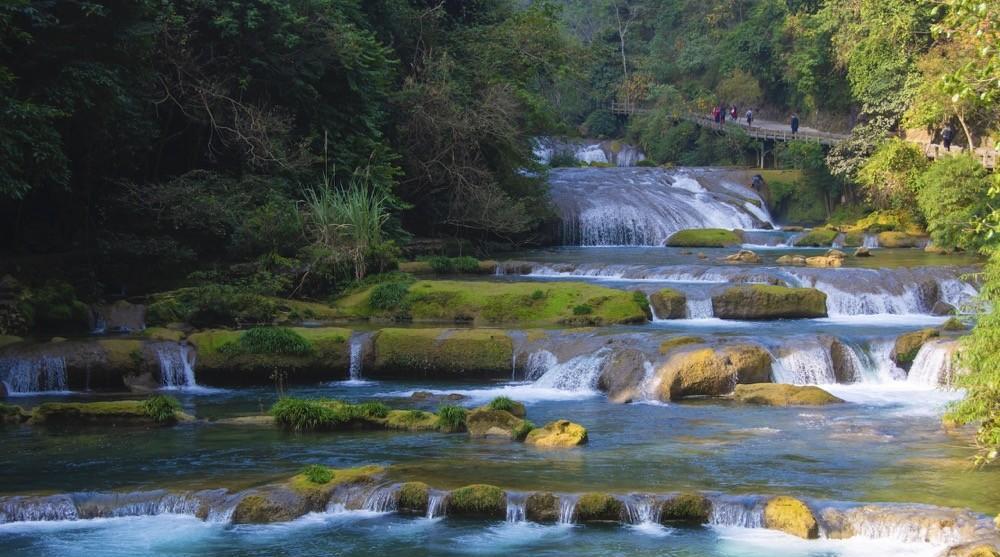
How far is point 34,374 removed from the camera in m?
17.7

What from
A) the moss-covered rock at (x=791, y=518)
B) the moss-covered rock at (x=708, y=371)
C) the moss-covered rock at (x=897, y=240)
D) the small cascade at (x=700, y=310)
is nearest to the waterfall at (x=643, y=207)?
the moss-covered rock at (x=897, y=240)

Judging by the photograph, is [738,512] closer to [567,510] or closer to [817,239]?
[567,510]

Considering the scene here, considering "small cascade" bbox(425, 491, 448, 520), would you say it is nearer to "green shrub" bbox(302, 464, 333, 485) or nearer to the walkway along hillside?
"green shrub" bbox(302, 464, 333, 485)

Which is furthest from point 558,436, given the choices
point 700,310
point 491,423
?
point 700,310

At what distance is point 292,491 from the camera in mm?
11734

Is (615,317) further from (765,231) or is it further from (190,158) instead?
(765,231)

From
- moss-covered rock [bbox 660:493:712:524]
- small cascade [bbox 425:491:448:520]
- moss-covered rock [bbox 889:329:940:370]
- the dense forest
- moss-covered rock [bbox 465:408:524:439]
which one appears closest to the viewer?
moss-covered rock [bbox 660:493:712:524]

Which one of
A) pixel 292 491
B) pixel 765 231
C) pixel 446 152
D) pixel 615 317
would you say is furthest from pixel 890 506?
pixel 765 231

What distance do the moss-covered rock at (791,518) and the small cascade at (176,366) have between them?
10.4m

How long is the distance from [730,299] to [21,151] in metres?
12.7

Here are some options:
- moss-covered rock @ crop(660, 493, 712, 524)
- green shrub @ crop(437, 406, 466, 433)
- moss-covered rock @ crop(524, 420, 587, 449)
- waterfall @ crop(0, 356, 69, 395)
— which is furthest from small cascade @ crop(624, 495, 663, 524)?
waterfall @ crop(0, 356, 69, 395)

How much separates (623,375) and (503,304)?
489 cm

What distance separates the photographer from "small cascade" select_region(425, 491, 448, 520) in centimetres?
1153

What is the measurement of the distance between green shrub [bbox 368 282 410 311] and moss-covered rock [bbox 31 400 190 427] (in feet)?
22.2
